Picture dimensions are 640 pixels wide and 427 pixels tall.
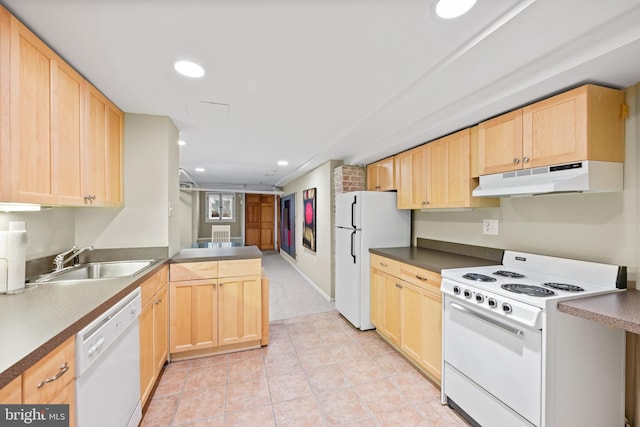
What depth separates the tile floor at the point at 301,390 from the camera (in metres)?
1.76

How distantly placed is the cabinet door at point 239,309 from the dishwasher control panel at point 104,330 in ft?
3.10

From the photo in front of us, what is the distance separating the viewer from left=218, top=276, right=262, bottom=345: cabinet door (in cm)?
251

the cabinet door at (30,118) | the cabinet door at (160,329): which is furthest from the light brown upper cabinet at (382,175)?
the cabinet door at (30,118)

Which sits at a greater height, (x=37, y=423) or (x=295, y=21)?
(x=295, y=21)

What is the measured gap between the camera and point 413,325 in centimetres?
232

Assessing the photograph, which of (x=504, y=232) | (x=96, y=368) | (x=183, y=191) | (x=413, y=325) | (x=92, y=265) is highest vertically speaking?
(x=183, y=191)

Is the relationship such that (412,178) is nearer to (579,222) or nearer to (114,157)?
(579,222)

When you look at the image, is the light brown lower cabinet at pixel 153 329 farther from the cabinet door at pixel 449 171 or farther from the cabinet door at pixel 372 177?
the cabinet door at pixel 372 177

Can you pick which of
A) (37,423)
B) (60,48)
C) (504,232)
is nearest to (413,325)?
(504,232)

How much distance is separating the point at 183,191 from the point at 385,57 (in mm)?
7207

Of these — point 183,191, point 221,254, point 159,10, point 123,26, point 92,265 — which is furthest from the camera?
point 183,191

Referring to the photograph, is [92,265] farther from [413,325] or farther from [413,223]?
[413,223]

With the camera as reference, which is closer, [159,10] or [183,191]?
[159,10]

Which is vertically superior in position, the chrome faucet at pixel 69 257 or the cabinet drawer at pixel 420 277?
the chrome faucet at pixel 69 257
